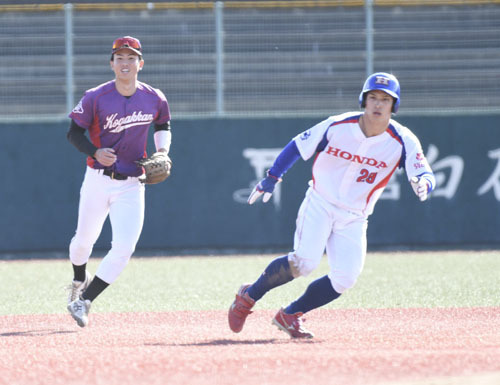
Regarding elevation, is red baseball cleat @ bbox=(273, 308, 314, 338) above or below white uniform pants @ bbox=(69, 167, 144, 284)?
below

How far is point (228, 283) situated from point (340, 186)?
4269mm

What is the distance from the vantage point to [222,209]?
13.8 meters

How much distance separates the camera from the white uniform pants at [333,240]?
20.0 feet

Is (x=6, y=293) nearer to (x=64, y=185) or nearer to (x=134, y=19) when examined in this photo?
(x=64, y=185)

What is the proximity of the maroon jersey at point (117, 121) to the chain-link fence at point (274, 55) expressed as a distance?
7192 millimetres

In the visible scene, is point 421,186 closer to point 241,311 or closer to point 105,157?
point 241,311

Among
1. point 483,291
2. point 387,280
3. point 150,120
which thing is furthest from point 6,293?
point 483,291

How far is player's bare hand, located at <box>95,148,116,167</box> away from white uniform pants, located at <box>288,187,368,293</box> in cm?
150

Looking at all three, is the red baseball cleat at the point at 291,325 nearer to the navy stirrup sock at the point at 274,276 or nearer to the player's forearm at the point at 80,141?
the navy stirrup sock at the point at 274,276

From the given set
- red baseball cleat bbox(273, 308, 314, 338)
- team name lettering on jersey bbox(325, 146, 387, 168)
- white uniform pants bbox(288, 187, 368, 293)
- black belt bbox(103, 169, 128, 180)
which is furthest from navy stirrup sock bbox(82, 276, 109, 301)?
team name lettering on jersey bbox(325, 146, 387, 168)

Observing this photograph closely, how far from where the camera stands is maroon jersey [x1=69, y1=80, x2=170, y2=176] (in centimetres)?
695

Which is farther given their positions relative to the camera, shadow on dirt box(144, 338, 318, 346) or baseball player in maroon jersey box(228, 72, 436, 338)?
baseball player in maroon jersey box(228, 72, 436, 338)

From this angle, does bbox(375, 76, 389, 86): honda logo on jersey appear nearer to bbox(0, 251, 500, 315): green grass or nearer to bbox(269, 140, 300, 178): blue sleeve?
bbox(269, 140, 300, 178): blue sleeve

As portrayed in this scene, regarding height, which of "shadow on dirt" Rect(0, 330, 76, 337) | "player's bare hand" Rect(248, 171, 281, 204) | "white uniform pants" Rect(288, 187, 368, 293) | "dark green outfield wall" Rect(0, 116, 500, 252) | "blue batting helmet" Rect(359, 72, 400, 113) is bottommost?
"dark green outfield wall" Rect(0, 116, 500, 252)
